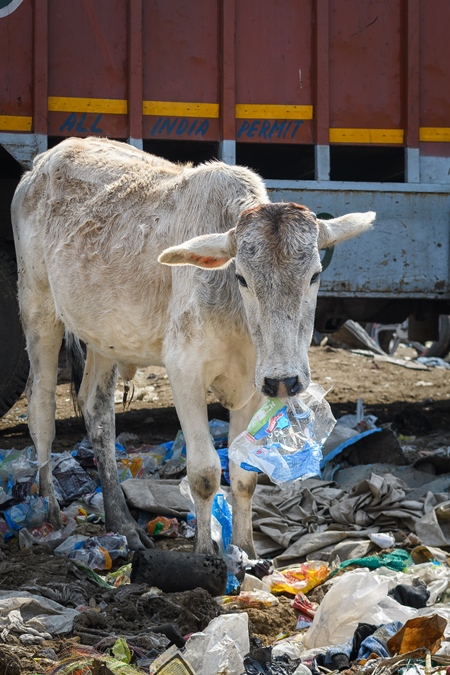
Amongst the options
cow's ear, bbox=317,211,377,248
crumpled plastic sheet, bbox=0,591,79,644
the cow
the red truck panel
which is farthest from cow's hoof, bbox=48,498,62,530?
the red truck panel

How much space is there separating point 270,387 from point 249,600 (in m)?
1.02

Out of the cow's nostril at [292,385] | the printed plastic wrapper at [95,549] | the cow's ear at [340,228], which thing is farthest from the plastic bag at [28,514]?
the cow's ear at [340,228]

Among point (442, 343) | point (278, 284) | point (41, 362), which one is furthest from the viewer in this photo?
point (442, 343)

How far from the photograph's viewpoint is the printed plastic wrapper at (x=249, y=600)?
400 cm

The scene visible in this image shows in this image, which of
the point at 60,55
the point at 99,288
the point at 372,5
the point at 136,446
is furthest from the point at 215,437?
the point at 372,5

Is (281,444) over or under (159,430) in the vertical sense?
over

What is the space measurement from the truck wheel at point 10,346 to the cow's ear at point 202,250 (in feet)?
10.3

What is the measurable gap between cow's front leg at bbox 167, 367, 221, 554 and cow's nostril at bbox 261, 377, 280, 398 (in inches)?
29.8

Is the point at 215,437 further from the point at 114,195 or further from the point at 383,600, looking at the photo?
the point at 383,600

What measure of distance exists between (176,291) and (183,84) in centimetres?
282

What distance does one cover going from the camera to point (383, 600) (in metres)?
3.72

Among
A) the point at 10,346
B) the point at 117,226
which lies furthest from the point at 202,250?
the point at 10,346

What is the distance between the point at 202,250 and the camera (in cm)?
405

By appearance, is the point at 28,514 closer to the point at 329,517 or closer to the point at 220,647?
the point at 329,517
